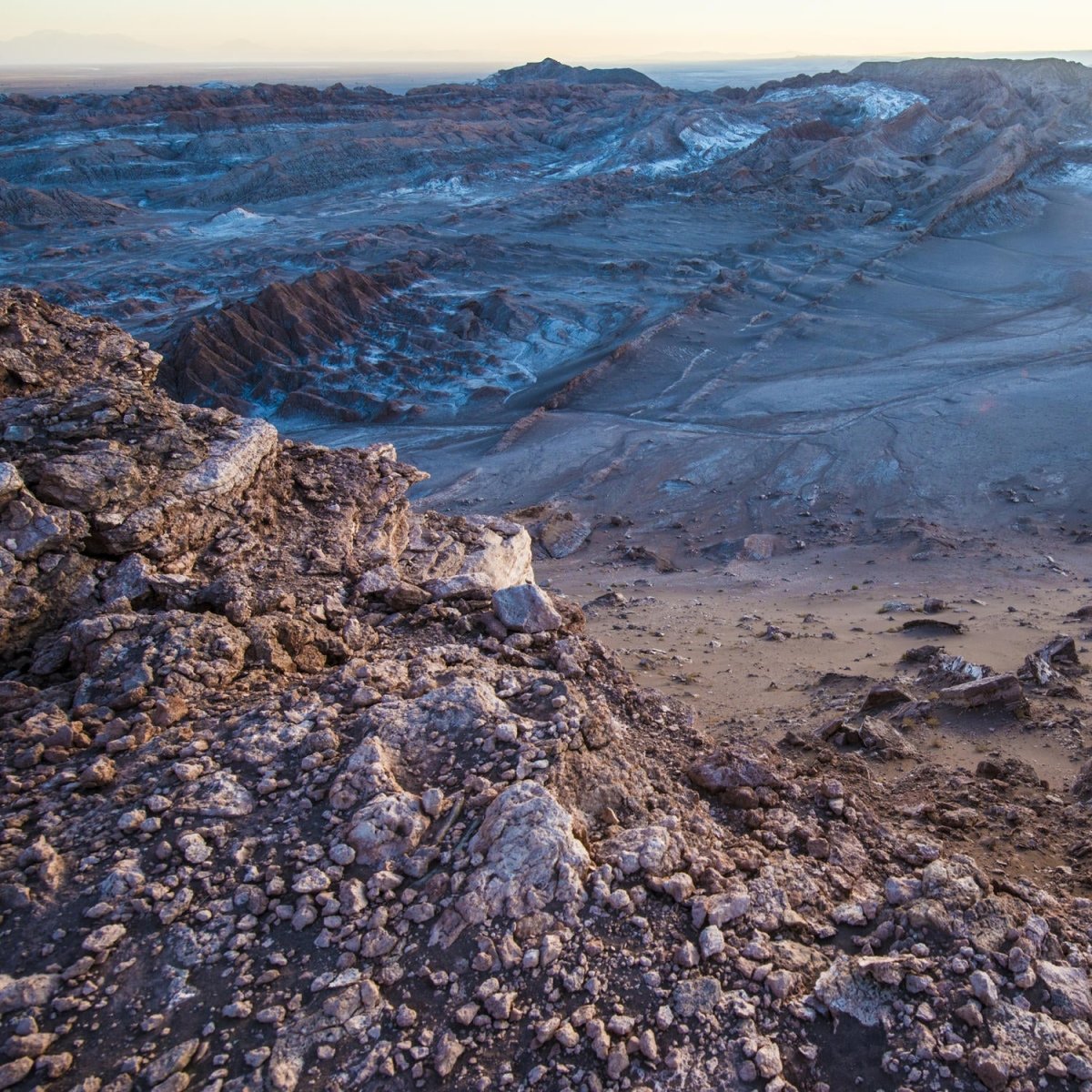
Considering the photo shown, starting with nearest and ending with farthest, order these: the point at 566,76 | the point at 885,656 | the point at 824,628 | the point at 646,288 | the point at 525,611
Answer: the point at 525,611
the point at 885,656
the point at 824,628
the point at 646,288
the point at 566,76

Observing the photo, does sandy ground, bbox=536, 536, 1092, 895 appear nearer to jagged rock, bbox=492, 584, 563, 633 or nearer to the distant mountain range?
jagged rock, bbox=492, 584, 563, 633

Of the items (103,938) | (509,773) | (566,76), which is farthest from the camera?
(566,76)

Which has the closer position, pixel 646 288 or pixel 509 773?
pixel 509 773

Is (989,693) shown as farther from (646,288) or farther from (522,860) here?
(646,288)

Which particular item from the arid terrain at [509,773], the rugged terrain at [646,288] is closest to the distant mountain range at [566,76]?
the rugged terrain at [646,288]

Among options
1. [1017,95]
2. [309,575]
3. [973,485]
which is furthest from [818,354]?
[1017,95]

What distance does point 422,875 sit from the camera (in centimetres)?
357

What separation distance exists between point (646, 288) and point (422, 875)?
27.2 meters

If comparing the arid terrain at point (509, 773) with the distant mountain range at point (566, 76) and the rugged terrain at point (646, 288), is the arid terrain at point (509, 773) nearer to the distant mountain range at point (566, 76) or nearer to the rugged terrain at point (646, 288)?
the rugged terrain at point (646, 288)

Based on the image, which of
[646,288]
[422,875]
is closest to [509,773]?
[422,875]

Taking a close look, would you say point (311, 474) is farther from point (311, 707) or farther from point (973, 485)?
point (973, 485)

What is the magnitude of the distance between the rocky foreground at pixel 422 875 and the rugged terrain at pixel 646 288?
387 inches

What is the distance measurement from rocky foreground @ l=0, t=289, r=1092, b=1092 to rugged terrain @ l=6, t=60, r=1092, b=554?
9826mm

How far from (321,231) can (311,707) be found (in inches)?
1449
